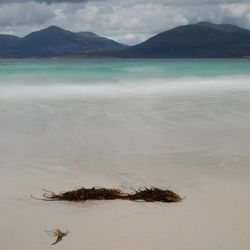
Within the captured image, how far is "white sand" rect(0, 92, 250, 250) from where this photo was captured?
3641 mm

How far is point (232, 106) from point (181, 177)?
716cm

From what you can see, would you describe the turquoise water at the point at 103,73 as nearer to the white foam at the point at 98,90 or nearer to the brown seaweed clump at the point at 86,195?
the white foam at the point at 98,90

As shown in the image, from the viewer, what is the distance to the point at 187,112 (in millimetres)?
11211

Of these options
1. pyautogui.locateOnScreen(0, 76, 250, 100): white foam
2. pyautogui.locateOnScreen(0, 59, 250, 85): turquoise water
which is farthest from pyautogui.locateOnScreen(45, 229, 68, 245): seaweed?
pyautogui.locateOnScreen(0, 59, 250, 85): turquoise water

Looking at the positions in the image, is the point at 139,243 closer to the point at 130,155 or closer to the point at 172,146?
the point at 130,155

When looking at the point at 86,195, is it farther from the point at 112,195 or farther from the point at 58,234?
the point at 58,234

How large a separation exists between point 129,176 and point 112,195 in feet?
2.73

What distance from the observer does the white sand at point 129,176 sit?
3641 millimetres

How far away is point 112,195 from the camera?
4.64m

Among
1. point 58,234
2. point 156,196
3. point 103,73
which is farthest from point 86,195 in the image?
point 103,73

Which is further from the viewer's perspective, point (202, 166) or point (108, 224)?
point (202, 166)

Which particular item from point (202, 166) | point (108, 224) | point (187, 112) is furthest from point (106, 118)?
point (108, 224)

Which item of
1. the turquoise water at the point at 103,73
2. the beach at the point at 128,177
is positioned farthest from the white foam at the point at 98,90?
the beach at the point at 128,177

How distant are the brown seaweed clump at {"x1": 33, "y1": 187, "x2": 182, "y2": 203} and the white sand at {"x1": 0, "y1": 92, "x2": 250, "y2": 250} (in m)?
0.10
